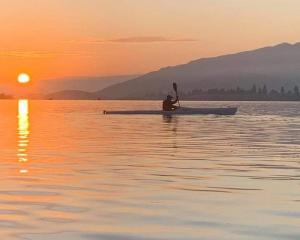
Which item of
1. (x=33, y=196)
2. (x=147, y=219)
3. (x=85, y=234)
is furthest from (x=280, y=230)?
(x=33, y=196)

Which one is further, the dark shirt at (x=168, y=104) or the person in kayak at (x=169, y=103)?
the dark shirt at (x=168, y=104)

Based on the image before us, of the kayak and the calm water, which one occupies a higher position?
the kayak

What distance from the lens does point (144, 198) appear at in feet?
47.1

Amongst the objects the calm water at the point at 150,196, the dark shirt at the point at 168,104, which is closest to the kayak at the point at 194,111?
the dark shirt at the point at 168,104

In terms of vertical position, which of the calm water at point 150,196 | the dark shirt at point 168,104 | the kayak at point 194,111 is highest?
the dark shirt at point 168,104

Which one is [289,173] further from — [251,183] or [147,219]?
[147,219]

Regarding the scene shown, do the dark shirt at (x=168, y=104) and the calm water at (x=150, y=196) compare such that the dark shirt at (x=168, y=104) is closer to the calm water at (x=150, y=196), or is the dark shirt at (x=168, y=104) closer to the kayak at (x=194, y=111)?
the kayak at (x=194, y=111)

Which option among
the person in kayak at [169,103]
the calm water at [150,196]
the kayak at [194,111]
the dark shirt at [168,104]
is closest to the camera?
the calm water at [150,196]

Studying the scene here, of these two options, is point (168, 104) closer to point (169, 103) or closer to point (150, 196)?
point (169, 103)

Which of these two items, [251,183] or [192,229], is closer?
[192,229]

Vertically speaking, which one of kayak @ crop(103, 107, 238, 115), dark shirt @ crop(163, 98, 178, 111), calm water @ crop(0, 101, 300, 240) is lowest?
calm water @ crop(0, 101, 300, 240)

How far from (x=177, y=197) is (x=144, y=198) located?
30.8 inches

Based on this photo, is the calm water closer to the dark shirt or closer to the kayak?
the dark shirt

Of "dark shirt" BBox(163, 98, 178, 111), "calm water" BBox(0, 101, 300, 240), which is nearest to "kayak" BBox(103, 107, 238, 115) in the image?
"dark shirt" BBox(163, 98, 178, 111)
